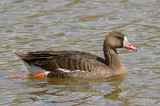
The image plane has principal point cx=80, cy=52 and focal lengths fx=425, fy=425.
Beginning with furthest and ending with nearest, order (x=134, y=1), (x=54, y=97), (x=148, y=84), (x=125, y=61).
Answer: (x=134, y=1) < (x=125, y=61) < (x=148, y=84) < (x=54, y=97)

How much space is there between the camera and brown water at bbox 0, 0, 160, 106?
35.2 feet

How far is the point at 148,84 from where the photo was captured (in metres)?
11.6

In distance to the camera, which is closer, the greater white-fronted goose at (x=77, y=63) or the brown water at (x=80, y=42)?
the brown water at (x=80, y=42)

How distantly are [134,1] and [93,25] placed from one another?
371 centimetres

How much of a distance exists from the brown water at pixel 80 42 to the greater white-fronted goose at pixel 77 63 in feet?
0.94

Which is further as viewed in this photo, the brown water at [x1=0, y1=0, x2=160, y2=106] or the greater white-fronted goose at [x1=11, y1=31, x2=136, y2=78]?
the greater white-fronted goose at [x1=11, y1=31, x2=136, y2=78]

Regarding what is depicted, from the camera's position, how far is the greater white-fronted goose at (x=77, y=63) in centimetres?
1257

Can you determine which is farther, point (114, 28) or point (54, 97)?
point (114, 28)

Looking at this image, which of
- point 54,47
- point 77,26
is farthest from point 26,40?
point 77,26

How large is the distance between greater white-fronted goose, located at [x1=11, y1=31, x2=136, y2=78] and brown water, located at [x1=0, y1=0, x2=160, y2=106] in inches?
11.3

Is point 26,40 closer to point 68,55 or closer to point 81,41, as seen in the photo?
point 81,41

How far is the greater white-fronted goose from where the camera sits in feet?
41.2

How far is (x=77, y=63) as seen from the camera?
1257 centimetres

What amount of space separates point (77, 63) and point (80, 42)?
3.25 m
